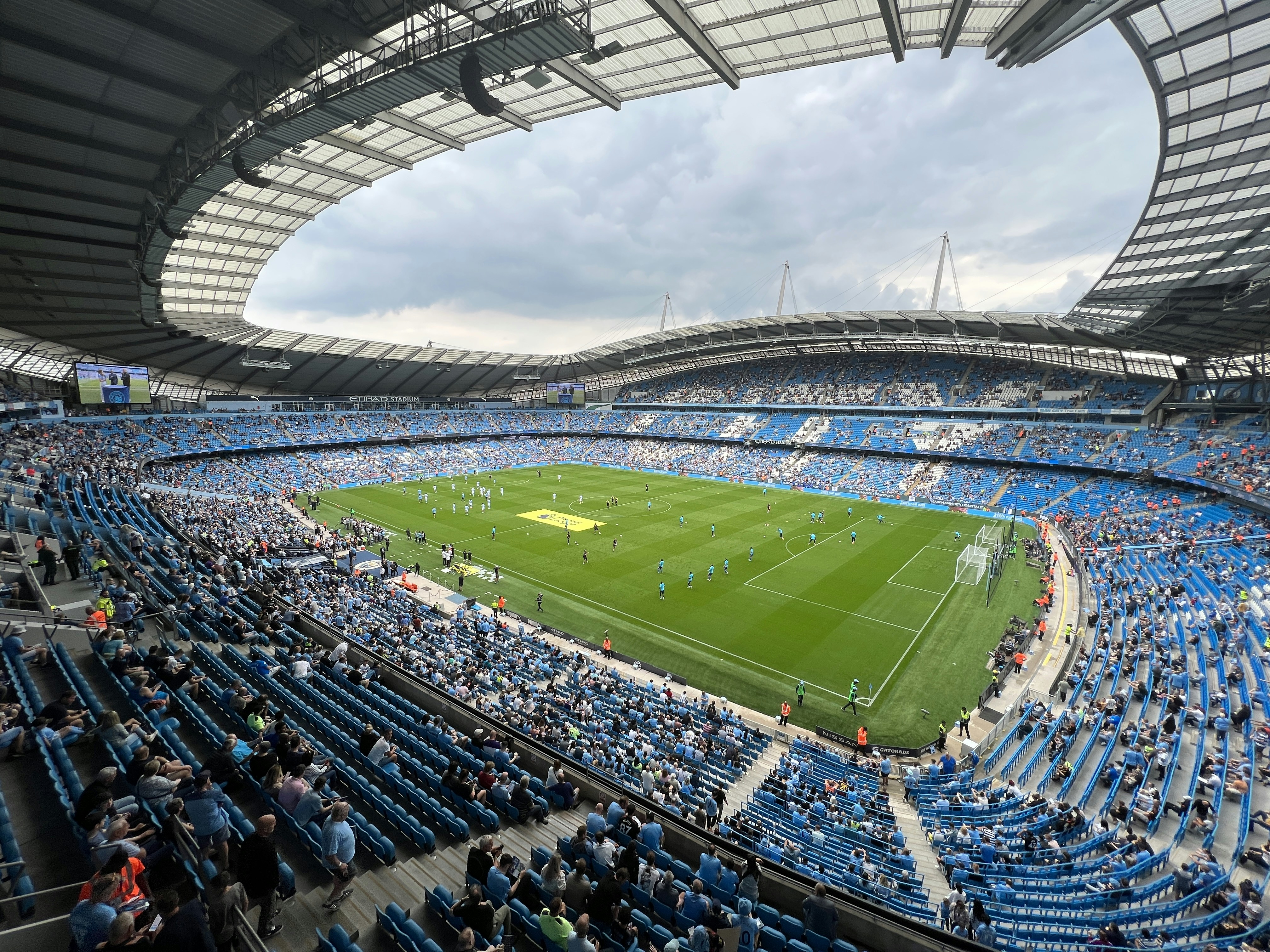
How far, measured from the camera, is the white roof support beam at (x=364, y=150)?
18984 mm

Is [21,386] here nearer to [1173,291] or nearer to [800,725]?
[800,725]

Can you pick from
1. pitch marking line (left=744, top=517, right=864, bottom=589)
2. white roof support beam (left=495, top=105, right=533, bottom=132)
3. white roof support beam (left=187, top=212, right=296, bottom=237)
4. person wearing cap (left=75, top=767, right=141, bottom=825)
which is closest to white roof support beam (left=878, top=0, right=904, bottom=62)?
white roof support beam (left=495, top=105, right=533, bottom=132)

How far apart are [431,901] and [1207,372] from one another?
6547 centimetres

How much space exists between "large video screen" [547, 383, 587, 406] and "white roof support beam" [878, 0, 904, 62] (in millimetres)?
75582

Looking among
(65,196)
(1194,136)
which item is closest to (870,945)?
(1194,136)

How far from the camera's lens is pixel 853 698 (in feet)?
62.2

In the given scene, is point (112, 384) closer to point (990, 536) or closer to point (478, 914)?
point (478, 914)

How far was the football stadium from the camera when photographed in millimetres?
6738

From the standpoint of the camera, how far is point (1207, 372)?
46.2 m

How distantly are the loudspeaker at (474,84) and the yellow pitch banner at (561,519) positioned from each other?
31677 mm

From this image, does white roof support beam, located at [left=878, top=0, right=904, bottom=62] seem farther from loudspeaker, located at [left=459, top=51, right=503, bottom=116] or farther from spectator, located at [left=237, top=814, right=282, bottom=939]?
spectator, located at [left=237, top=814, right=282, bottom=939]

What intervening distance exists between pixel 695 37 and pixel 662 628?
68.0 ft

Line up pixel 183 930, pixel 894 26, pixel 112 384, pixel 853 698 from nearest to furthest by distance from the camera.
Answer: pixel 183 930 < pixel 894 26 < pixel 853 698 < pixel 112 384

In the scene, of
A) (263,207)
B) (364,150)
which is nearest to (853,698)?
(364,150)
